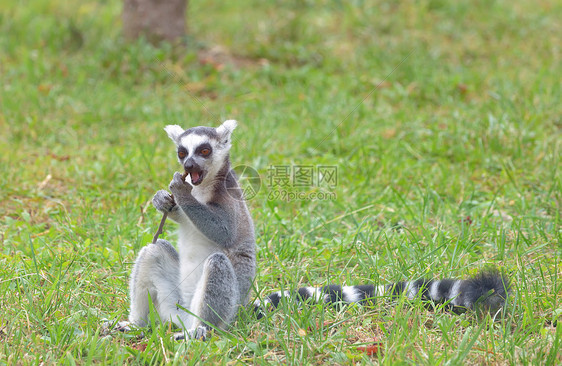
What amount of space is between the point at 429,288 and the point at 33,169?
3.64 metres

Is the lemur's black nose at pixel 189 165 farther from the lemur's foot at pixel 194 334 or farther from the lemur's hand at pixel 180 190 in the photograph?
the lemur's foot at pixel 194 334

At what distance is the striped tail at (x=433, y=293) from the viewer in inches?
111

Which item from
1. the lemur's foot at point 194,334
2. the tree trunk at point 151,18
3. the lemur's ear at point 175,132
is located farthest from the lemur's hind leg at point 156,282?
the tree trunk at point 151,18

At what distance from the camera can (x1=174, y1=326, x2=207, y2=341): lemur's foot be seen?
8.92 ft

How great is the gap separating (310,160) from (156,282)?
2643mm

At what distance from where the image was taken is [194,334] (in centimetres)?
272

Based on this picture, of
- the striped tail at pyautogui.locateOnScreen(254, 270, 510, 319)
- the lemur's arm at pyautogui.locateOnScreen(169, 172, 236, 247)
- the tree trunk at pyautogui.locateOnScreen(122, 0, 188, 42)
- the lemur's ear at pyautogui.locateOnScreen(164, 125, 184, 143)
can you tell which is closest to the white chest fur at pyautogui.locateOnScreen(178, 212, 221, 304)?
the lemur's arm at pyautogui.locateOnScreen(169, 172, 236, 247)

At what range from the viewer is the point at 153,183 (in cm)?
488

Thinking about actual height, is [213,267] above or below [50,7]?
below

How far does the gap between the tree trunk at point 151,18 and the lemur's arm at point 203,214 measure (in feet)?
17.5

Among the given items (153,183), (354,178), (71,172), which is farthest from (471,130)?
(71,172)

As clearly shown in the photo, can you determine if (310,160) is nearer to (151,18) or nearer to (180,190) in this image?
(180,190)

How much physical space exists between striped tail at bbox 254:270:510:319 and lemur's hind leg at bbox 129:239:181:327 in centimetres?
45

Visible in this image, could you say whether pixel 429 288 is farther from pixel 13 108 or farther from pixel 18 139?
pixel 13 108
